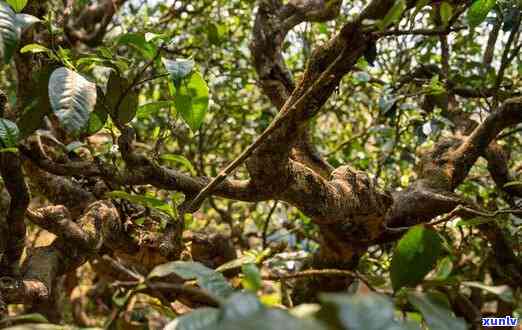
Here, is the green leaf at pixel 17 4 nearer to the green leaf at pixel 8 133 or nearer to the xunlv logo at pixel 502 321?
the green leaf at pixel 8 133

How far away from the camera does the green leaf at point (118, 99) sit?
1339mm

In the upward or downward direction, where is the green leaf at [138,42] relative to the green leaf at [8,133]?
upward

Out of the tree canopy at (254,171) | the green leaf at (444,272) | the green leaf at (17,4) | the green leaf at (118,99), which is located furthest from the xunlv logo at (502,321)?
the green leaf at (17,4)

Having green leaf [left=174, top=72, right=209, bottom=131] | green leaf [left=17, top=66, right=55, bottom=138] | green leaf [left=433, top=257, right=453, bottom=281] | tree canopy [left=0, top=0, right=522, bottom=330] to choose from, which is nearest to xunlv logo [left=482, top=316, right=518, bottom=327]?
tree canopy [left=0, top=0, right=522, bottom=330]

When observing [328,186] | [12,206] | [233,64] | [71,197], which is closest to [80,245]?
[12,206]

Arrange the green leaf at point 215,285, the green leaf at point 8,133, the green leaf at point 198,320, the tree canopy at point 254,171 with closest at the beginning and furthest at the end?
the green leaf at point 198,320, the green leaf at point 215,285, the tree canopy at point 254,171, the green leaf at point 8,133

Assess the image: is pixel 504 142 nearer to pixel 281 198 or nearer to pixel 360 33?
pixel 281 198

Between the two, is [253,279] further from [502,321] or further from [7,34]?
[502,321]

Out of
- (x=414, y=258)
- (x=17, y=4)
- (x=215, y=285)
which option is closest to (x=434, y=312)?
(x=414, y=258)

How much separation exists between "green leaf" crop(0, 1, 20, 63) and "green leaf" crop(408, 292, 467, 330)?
68 cm

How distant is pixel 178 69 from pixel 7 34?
0.34 m

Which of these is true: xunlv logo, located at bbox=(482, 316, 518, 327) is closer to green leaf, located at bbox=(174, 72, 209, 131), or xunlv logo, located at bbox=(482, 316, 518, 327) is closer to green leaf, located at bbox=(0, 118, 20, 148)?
green leaf, located at bbox=(174, 72, 209, 131)

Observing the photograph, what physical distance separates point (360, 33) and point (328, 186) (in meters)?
0.72

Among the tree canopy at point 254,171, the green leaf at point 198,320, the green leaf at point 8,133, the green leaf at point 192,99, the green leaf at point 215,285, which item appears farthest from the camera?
the green leaf at point 192,99
